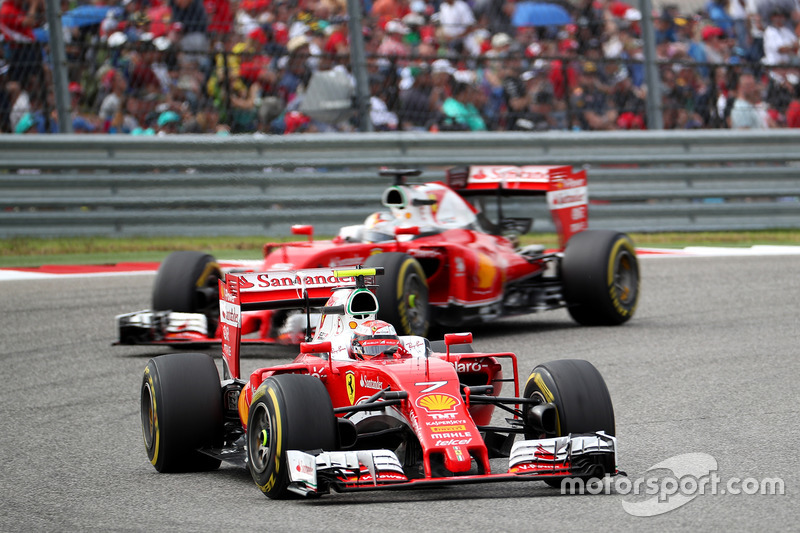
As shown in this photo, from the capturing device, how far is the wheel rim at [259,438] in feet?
18.8

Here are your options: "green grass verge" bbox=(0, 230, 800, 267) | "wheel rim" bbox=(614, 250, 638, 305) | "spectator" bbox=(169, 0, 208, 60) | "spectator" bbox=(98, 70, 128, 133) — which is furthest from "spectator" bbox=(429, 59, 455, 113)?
"wheel rim" bbox=(614, 250, 638, 305)

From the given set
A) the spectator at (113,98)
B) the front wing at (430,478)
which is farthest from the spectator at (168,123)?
the front wing at (430,478)

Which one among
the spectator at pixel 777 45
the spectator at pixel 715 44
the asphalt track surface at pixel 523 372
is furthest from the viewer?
the spectator at pixel 777 45

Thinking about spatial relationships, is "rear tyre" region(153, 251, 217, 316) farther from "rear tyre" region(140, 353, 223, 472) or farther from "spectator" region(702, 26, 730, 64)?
"spectator" region(702, 26, 730, 64)

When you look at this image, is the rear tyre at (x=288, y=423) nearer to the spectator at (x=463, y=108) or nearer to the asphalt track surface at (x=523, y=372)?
the asphalt track surface at (x=523, y=372)

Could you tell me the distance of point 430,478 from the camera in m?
5.39

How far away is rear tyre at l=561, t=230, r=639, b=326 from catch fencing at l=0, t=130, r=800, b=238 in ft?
9.44

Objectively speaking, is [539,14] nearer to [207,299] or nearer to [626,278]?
[626,278]

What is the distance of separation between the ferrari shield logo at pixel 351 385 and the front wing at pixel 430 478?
755mm

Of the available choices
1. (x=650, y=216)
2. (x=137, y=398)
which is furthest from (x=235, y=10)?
(x=137, y=398)

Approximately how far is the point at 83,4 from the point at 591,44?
22.6ft

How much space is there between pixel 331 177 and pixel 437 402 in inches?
406

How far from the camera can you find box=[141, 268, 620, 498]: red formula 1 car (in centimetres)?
549

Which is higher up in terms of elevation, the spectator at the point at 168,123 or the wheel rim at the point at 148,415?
the spectator at the point at 168,123
